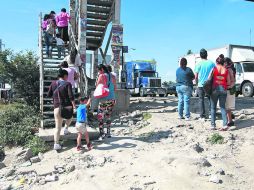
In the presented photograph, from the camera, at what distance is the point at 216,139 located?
28.2 ft

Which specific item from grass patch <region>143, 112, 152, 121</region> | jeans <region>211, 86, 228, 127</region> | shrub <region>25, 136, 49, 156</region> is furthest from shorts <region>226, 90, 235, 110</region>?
shrub <region>25, 136, 49, 156</region>

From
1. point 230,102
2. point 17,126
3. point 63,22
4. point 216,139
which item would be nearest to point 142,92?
point 63,22

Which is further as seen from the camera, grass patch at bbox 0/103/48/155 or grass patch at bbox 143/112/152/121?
grass patch at bbox 143/112/152/121

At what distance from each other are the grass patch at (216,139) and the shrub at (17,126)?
4912mm

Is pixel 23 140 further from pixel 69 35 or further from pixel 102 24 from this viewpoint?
pixel 102 24

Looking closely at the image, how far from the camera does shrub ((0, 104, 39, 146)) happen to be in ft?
34.1

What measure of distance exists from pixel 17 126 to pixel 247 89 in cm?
1703

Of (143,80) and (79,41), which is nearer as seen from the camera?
(79,41)

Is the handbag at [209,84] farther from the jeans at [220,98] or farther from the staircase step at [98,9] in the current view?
the staircase step at [98,9]

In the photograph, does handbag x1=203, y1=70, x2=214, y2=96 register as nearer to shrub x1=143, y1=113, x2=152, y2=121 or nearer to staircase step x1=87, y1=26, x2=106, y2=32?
shrub x1=143, y1=113, x2=152, y2=121

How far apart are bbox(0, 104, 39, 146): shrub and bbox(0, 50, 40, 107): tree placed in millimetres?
1515

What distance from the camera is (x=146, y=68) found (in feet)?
111

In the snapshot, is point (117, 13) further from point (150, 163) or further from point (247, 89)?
point (247, 89)

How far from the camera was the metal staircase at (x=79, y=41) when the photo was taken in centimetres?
1204
